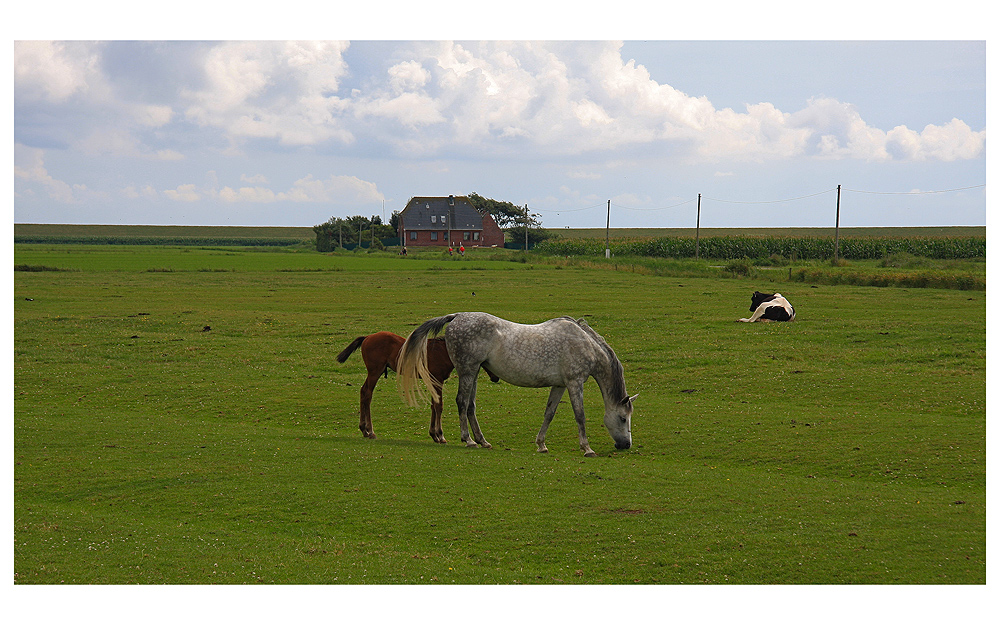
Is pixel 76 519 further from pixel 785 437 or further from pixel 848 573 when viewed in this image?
pixel 785 437

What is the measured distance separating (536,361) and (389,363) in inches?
98.3

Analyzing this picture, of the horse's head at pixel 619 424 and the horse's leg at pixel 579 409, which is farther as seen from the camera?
the horse's head at pixel 619 424

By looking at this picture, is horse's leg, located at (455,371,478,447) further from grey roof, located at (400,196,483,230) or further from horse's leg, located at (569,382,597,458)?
grey roof, located at (400,196,483,230)

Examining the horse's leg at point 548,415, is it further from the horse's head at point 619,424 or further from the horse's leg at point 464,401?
the horse's leg at point 464,401

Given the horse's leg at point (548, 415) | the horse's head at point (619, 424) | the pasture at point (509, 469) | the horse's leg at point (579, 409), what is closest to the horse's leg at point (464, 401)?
the pasture at point (509, 469)

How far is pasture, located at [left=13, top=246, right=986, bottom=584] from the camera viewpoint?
771cm

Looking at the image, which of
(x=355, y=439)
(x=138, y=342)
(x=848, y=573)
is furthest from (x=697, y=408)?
(x=138, y=342)

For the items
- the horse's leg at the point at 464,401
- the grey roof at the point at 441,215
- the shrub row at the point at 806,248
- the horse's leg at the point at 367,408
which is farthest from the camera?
the grey roof at the point at 441,215

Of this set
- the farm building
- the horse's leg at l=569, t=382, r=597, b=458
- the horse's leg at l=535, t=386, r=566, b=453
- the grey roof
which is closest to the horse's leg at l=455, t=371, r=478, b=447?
the horse's leg at l=535, t=386, r=566, b=453

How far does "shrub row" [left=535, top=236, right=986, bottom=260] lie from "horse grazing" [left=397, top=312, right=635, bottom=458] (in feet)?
235

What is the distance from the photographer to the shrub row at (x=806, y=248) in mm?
81663

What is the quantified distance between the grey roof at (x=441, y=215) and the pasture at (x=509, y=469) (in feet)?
320

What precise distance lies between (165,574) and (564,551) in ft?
12.1

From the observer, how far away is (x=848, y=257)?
84.9 m
